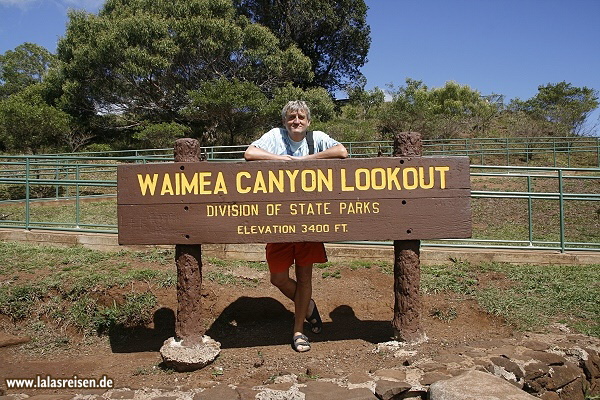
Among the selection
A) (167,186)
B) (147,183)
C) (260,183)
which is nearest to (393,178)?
(260,183)

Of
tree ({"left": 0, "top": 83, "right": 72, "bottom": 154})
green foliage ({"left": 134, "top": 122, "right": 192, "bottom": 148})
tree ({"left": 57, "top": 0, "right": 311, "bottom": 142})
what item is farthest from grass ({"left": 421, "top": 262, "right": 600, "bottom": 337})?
tree ({"left": 0, "top": 83, "right": 72, "bottom": 154})

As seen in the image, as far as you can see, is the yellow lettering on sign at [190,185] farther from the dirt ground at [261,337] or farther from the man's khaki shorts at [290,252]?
the dirt ground at [261,337]

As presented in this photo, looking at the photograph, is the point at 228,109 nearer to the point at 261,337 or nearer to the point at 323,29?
the point at 323,29

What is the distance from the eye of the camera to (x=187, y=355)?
389 cm

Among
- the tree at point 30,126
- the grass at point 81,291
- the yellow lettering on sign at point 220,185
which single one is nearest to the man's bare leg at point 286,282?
the yellow lettering on sign at point 220,185

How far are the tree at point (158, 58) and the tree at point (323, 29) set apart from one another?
381 centimetres

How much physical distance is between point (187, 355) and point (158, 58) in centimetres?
1835

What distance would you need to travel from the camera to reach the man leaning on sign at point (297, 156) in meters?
3.96

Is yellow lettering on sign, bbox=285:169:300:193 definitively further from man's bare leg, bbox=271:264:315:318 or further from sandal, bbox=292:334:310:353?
sandal, bbox=292:334:310:353

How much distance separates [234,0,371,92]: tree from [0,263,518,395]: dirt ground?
2142cm

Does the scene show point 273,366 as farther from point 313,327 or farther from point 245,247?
point 245,247

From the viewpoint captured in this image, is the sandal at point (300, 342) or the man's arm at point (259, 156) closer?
the man's arm at point (259, 156)

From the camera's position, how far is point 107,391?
334 centimetres

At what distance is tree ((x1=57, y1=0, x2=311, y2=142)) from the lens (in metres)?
20.3
